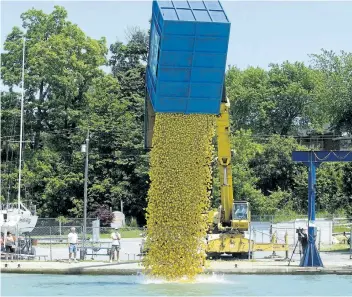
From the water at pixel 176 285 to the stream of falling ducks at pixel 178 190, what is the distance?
718 millimetres

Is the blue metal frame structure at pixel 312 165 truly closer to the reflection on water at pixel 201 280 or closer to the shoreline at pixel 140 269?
the shoreline at pixel 140 269

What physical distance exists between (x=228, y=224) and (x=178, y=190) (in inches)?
416

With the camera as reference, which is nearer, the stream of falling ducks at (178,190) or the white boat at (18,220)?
the stream of falling ducks at (178,190)

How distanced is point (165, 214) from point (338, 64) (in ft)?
123

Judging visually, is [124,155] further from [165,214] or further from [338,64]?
[165,214]

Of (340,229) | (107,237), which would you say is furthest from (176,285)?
(107,237)

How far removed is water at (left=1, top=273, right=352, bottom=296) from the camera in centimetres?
2105

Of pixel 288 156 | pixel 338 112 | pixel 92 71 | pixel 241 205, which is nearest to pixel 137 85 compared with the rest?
pixel 92 71

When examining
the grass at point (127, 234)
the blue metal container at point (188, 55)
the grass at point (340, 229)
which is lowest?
the grass at point (127, 234)

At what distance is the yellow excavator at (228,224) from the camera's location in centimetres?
3052

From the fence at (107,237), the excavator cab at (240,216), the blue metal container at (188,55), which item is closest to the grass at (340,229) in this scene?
the fence at (107,237)

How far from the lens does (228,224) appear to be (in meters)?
31.5

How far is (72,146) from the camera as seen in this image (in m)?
59.5

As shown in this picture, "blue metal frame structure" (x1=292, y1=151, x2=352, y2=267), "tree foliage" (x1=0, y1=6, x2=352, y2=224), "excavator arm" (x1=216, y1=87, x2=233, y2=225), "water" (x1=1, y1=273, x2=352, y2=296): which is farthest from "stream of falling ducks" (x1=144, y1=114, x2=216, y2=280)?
"tree foliage" (x1=0, y1=6, x2=352, y2=224)
